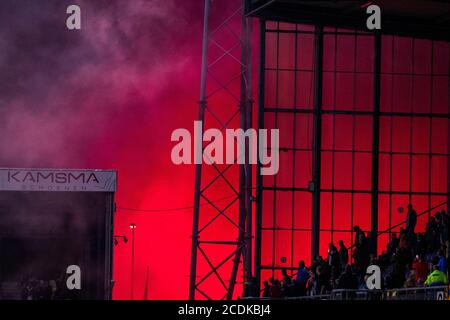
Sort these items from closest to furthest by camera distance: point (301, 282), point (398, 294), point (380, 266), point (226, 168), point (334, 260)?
point (398, 294) → point (380, 266) → point (301, 282) → point (334, 260) → point (226, 168)

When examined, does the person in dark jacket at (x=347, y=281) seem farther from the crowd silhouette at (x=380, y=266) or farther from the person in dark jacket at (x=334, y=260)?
the person in dark jacket at (x=334, y=260)

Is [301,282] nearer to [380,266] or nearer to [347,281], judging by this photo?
[380,266]

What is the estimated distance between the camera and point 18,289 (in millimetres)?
31469

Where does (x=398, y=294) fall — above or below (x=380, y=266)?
below

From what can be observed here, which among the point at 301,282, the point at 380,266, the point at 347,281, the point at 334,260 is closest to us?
the point at 347,281

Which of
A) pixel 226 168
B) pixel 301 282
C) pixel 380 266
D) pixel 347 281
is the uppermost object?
pixel 226 168

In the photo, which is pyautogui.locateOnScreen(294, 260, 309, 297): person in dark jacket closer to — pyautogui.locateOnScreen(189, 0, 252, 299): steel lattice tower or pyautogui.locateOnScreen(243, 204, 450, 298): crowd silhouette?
pyautogui.locateOnScreen(243, 204, 450, 298): crowd silhouette

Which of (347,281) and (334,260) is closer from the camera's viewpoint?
(347,281)

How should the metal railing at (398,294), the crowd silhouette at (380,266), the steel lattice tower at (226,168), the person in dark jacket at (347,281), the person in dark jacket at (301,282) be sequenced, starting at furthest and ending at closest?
the steel lattice tower at (226,168) → the person in dark jacket at (301,282) → the person in dark jacket at (347,281) → the crowd silhouette at (380,266) → the metal railing at (398,294)

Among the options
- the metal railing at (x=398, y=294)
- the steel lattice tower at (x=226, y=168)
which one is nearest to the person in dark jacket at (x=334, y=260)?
the metal railing at (x=398, y=294)

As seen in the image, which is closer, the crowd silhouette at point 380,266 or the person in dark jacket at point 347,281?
the crowd silhouette at point 380,266

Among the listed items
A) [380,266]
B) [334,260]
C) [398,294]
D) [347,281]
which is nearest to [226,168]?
[334,260]
